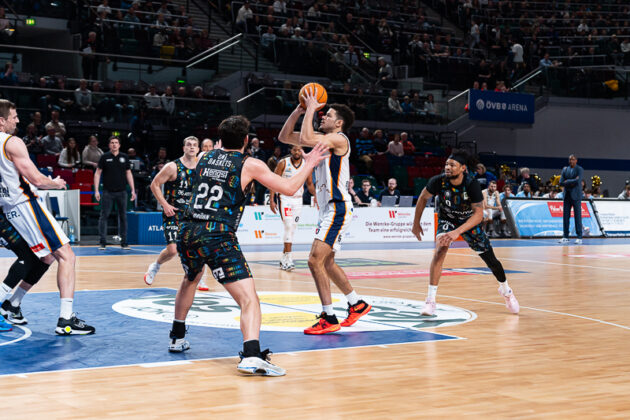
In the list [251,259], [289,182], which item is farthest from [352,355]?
[251,259]

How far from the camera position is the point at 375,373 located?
5.93m

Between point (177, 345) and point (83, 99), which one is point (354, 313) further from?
point (83, 99)

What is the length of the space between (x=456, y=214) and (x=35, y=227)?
4.21m

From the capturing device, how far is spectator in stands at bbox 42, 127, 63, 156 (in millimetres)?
18969

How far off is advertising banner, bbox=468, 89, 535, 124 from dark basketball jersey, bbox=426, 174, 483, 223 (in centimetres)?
2045

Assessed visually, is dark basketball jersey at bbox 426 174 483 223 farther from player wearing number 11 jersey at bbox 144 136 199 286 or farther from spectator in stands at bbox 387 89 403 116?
spectator in stands at bbox 387 89 403 116

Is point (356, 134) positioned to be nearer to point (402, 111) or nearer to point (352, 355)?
point (402, 111)

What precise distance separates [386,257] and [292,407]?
1161 cm

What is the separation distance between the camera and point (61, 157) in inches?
733

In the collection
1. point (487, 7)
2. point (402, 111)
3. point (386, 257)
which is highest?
point (487, 7)

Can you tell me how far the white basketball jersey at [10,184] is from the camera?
7055 millimetres

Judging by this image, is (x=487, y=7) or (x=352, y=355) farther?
(x=487, y=7)

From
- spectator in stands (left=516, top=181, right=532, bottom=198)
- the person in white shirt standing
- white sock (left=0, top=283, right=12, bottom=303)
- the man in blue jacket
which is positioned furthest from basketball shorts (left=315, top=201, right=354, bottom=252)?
spectator in stands (left=516, top=181, right=532, bottom=198)

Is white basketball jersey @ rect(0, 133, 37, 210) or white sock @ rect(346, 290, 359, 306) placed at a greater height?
white basketball jersey @ rect(0, 133, 37, 210)
